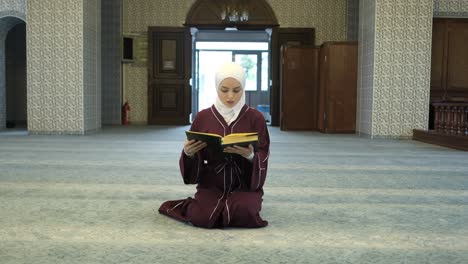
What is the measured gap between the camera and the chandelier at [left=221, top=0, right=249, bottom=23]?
1273cm

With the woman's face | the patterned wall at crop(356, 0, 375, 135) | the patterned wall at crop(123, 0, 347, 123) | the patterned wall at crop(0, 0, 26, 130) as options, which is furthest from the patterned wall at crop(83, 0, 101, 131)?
the woman's face

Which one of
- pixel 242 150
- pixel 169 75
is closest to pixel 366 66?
pixel 169 75

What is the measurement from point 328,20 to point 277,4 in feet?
4.28

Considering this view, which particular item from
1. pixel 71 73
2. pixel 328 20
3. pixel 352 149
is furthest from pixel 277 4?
pixel 352 149

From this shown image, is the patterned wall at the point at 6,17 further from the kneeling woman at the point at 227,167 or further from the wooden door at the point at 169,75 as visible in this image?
the kneeling woman at the point at 227,167

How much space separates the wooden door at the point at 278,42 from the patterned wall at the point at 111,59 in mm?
3716

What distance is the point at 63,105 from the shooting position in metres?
9.56

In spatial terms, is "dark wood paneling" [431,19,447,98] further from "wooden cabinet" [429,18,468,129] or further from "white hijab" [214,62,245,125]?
"white hijab" [214,62,245,125]

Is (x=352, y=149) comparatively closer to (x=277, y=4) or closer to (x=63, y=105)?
(x=63, y=105)

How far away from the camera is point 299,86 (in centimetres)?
1120

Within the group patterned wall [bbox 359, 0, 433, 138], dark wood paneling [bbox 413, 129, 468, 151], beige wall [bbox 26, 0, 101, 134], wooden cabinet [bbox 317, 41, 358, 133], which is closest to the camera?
dark wood paneling [bbox 413, 129, 468, 151]

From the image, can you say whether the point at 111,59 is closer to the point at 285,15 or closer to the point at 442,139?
the point at 285,15

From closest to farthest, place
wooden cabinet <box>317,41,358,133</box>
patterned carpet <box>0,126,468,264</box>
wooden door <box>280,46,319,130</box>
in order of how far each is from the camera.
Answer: patterned carpet <box>0,126,468,264</box>
wooden cabinet <box>317,41,358,133</box>
wooden door <box>280,46,319,130</box>

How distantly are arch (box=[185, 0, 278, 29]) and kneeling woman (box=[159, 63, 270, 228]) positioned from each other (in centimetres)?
1023
